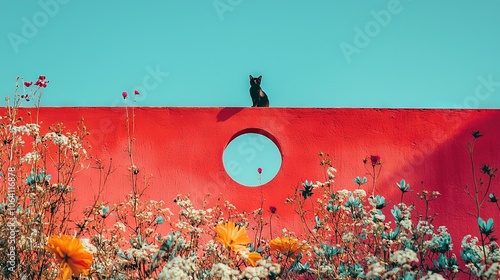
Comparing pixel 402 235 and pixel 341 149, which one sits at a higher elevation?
pixel 341 149

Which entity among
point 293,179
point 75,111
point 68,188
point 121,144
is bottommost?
point 68,188

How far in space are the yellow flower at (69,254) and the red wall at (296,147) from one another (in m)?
2.90

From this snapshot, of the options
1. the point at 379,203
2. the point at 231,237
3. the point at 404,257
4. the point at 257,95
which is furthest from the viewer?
the point at 257,95

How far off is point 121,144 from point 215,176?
93cm

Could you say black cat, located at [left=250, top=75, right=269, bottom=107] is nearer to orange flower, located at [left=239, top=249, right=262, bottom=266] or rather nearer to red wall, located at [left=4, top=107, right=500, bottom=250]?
red wall, located at [left=4, top=107, right=500, bottom=250]

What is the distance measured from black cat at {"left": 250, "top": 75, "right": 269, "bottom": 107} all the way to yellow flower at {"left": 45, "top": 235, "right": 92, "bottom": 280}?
3790 millimetres

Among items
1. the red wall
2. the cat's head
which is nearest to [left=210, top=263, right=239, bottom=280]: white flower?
the red wall

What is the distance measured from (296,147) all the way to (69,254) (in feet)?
10.8


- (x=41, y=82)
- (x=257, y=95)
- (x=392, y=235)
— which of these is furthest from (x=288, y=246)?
(x=257, y=95)

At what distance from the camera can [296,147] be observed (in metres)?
5.13

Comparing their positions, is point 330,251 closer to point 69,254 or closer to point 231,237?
point 231,237

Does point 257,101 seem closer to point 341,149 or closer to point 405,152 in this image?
point 341,149

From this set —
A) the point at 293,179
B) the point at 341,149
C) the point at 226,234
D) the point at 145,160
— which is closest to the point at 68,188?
the point at 226,234

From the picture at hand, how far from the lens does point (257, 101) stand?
18.8 feet
